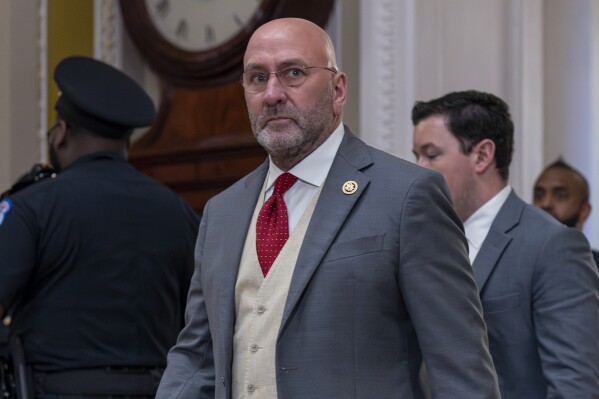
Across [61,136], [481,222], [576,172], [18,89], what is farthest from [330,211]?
[18,89]

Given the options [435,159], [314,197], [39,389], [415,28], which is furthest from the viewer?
[415,28]

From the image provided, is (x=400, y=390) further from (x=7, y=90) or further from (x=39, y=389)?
(x=7, y=90)

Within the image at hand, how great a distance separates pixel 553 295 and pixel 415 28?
71.4 inches

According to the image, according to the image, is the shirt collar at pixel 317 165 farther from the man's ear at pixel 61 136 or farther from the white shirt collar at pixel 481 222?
the man's ear at pixel 61 136

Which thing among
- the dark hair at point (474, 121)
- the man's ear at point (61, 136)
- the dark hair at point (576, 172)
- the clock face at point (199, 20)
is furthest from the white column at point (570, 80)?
the man's ear at point (61, 136)

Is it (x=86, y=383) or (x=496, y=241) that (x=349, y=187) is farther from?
(x=86, y=383)

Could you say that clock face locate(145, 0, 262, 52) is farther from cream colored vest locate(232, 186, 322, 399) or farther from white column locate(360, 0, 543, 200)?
cream colored vest locate(232, 186, 322, 399)

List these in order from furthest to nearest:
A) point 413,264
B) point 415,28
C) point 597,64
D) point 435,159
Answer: point 597,64
point 415,28
point 435,159
point 413,264

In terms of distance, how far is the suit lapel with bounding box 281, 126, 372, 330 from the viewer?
94.9 inches

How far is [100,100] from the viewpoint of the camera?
3.96 metres

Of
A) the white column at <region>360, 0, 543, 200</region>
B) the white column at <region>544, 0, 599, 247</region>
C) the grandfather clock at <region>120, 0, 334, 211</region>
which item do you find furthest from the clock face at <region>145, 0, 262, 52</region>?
the white column at <region>544, 0, 599, 247</region>

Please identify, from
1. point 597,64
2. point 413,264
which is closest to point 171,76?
point 597,64

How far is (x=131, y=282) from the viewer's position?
3705 millimetres

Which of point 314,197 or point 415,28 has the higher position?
point 415,28
